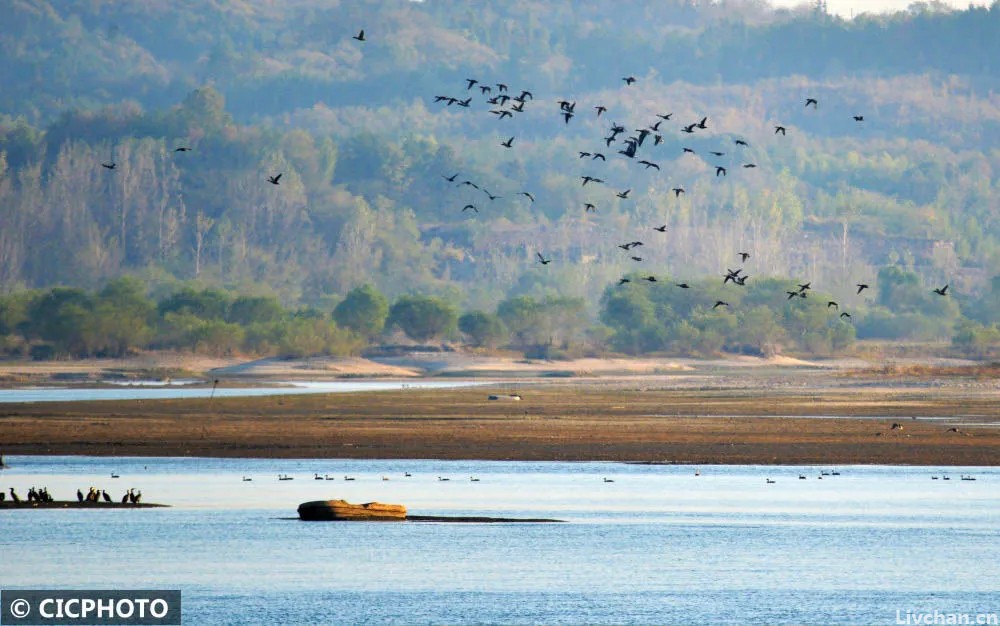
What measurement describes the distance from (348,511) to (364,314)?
132 m

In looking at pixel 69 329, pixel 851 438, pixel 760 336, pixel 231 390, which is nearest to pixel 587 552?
pixel 851 438

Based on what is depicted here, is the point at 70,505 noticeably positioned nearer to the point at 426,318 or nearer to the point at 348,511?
the point at 348,511

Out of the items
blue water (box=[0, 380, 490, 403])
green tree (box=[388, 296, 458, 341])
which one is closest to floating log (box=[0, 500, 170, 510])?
blue water (box=[0, 380, 490, 403])

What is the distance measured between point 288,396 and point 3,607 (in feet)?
225

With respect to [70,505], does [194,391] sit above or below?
below

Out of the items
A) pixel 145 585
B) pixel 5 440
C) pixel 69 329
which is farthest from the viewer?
pixel 69 329

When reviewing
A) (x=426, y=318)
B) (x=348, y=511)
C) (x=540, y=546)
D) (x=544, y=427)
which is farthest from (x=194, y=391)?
(x=540, y=546)

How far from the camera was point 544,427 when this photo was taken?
79500 mm

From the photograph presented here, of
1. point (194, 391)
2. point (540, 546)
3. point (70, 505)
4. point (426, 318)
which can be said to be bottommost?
point (194, 391)

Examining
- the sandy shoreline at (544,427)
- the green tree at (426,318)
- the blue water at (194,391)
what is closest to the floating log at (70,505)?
the sandy shoreline at (544,427)

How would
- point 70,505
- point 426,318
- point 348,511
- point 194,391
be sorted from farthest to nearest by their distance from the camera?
point 426,318
point 194,391
point 70,505
point 348,511

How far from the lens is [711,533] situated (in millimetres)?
48719

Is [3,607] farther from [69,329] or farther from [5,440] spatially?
[69,329]

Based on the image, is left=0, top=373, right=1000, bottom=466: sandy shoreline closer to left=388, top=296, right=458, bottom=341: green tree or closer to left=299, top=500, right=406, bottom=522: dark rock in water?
left=299, top=500, right=406, bottom=522: dark rock in water
